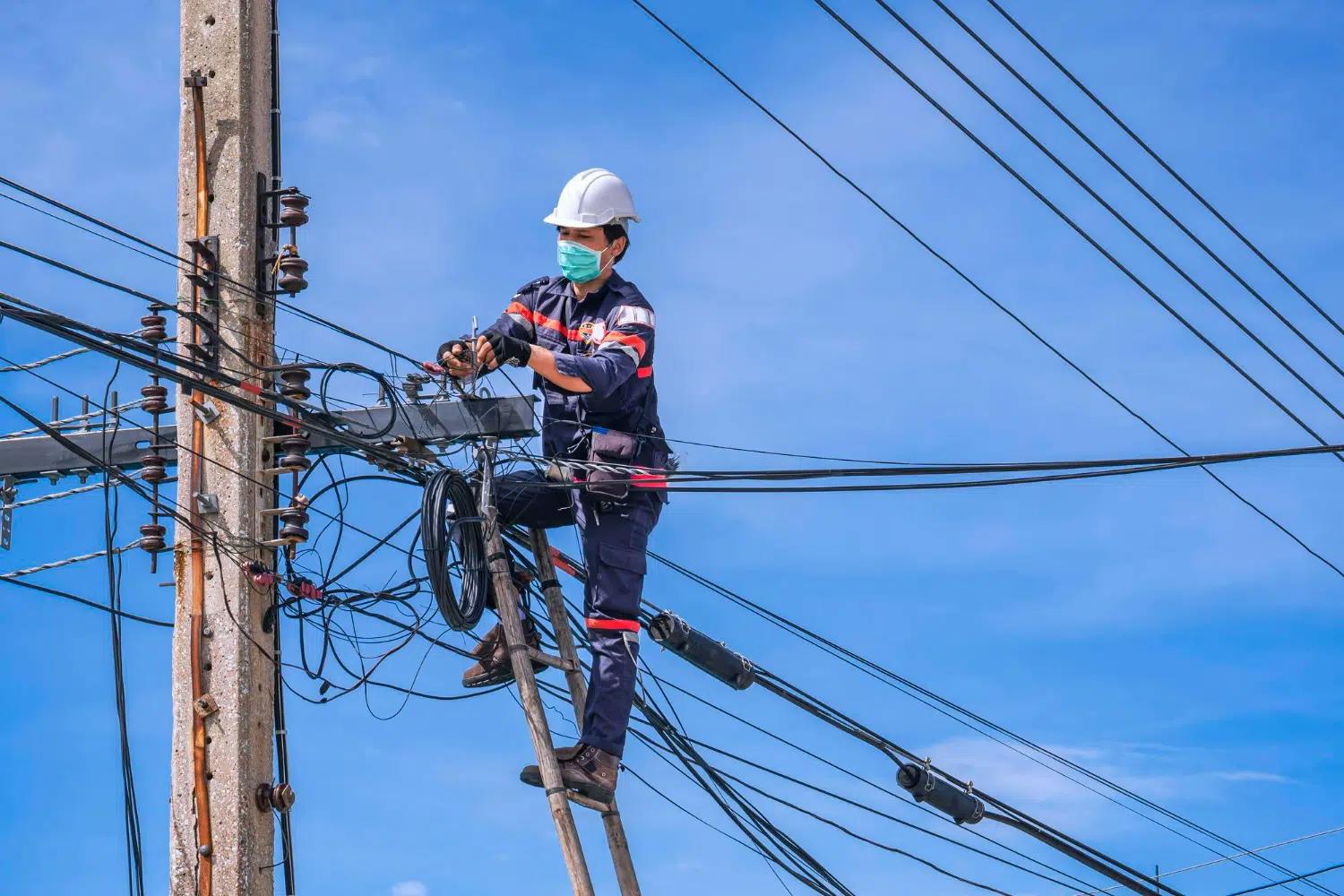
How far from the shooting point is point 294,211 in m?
8.84

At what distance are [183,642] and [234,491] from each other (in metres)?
0.74

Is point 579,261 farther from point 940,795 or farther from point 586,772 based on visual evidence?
point 940,795

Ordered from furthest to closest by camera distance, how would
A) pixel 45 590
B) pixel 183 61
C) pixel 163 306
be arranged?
pixel 45 590 → pixel 183 61 → pixel 163 306

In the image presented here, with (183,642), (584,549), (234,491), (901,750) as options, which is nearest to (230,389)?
(234,491)

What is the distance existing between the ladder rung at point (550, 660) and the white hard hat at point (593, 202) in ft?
6.61

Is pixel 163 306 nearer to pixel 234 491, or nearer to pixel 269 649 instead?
pixel 234 491

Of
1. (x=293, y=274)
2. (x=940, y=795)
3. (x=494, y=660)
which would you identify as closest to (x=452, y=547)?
(x=494, y=660)

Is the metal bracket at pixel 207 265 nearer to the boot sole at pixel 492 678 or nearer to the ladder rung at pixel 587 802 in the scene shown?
the boot sole at pixel 492 678

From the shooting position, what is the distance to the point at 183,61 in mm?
9000

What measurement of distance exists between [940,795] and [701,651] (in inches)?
71.2

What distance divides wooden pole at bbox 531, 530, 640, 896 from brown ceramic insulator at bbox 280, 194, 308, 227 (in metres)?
1.89

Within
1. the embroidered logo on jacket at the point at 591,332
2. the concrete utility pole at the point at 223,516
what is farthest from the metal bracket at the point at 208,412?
the embroidered logo on jacket at the point at 591,332

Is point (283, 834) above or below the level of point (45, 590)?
below

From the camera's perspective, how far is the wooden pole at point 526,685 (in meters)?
7.65
